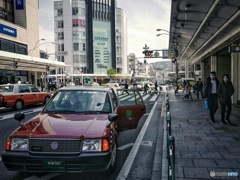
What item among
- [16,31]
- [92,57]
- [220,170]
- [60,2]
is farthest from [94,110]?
[60,2]

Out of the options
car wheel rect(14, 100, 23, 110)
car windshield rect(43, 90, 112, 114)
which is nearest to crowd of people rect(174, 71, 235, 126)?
car windshield rect(43, 90, 112, 114)

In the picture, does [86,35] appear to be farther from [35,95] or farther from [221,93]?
[221,93]

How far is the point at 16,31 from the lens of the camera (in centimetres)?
3344

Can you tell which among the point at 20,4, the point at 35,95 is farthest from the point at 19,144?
the point at 20,4

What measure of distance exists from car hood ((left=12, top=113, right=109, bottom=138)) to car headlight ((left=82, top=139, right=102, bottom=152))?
75 millimetres

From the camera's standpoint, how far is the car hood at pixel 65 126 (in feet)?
11.8

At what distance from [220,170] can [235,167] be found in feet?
1.18

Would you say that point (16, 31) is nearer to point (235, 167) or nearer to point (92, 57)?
point (235, 167)

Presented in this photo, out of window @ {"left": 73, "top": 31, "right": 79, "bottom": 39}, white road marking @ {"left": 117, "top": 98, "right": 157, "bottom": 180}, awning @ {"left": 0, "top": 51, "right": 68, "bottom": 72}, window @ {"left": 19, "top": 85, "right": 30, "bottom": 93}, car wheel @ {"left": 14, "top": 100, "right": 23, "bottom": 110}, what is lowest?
white road marking @ {"left": 117, "top": 98, "right": 157, "bottom": 180}

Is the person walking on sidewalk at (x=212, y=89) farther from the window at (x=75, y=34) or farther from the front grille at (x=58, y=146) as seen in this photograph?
the window at (x=75, y=34)

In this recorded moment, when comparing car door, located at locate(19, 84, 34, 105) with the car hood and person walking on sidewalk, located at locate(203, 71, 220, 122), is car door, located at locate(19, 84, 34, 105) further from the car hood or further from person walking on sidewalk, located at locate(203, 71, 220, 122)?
the car hood

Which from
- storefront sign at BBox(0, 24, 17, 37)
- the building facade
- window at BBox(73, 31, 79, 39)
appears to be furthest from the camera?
window at BBox(73, 31, 79, 39)

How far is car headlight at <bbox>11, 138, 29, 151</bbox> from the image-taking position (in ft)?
11.8

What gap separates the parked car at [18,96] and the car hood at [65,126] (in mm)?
9900
